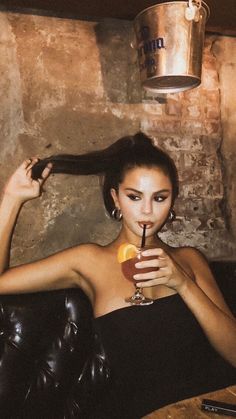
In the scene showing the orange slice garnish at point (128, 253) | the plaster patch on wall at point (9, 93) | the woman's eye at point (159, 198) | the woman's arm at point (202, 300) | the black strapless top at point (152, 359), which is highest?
the plaster patch on wall at point (9, 93)

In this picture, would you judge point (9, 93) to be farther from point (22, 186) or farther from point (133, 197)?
point (133, 197)

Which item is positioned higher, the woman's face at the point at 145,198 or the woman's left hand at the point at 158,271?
the woman's face at the point at 145,198

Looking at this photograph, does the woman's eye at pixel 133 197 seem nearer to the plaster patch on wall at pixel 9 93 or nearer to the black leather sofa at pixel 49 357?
the black leather sofa at pixel 49 357

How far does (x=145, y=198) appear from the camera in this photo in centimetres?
242

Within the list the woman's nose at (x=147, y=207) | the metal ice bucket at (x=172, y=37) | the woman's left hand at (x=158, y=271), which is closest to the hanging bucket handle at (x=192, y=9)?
the metal ice bucket at (x=172, y=37)

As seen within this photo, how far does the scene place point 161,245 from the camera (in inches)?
106

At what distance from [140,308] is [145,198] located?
63 centimetres

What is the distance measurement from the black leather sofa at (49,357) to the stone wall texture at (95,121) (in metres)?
0.75

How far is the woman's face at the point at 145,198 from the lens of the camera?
2.42 m

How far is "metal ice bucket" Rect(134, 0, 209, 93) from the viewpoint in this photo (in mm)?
2248

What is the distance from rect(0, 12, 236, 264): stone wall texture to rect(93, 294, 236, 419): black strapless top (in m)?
0.87

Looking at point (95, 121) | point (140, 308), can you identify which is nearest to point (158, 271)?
point (140, 308)

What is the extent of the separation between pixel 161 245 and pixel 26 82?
1443mm

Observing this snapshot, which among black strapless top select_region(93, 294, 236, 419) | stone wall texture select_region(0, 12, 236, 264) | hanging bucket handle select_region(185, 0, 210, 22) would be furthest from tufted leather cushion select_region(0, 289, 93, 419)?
hanging bucket handle select_region(185, 0, 210, 22)
